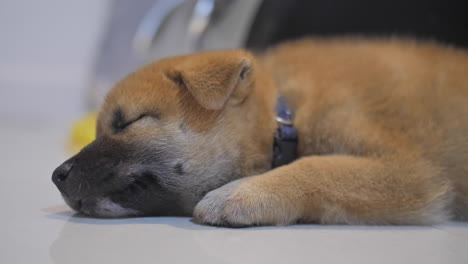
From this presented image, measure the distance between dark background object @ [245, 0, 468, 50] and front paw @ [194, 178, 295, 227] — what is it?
2.08 metres

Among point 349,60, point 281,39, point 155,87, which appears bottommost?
point 155,87

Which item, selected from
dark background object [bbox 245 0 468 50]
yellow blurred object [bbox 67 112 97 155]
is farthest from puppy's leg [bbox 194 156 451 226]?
yellow blurred object [bbox 67 112 97 155]

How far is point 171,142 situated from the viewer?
1.73 m

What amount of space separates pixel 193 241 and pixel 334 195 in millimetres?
525

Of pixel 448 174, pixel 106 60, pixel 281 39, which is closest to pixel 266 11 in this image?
pixel 281 39

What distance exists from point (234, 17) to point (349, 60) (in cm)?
166

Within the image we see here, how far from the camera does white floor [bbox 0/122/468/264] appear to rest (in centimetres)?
129

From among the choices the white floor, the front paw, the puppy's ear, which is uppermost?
the puppy's ear

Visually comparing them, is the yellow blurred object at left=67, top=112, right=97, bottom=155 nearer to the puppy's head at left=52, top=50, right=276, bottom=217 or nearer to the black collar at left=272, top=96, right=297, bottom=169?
the puppy's head at left=52, top=50, right=276, bottom=217

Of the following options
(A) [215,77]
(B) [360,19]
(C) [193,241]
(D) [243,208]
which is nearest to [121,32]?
(B) [360,19]

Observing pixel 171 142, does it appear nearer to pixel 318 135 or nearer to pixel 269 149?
pixel 269 149

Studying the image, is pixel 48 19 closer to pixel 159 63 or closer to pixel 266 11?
pixel 266 11

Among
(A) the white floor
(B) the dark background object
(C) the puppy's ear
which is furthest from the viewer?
(B) the dark background object

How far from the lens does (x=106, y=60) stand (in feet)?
16.3
